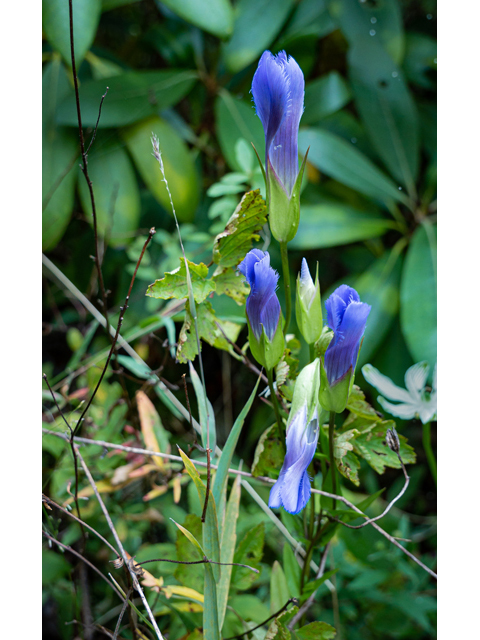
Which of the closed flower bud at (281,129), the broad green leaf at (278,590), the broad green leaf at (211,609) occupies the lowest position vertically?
the broad green leaf at (278,590)

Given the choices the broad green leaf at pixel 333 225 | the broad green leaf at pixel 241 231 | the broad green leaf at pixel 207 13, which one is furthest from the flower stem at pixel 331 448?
the broad green leaf at pixel 207 13

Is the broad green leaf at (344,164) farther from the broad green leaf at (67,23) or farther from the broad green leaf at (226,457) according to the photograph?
the broad green leaf at (226,457)

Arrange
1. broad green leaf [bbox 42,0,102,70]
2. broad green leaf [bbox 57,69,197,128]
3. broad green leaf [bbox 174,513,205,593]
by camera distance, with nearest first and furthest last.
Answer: broad green leaf [bbox 174,513,205,593], broad green leaf [bbox 42,0,102,70], broad green leaf [bbox 57,69,197,128]

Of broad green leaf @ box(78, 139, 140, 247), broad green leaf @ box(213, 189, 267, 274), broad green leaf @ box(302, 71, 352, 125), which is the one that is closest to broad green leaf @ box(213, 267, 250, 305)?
broad green leaf @ box(213, 189, 267, 274)

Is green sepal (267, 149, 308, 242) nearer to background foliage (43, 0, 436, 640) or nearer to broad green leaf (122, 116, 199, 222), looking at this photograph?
background foliage (43, 0, 436, 640)
